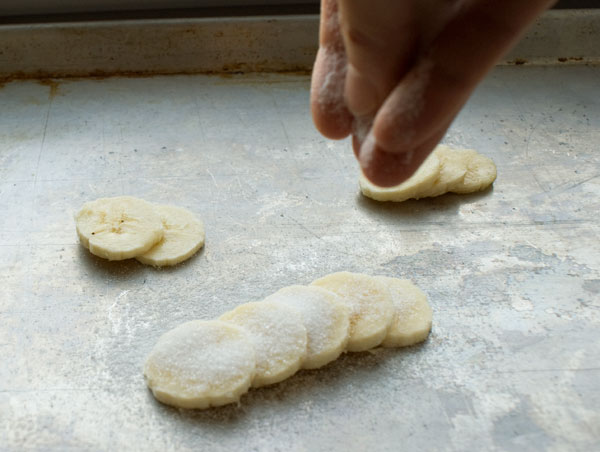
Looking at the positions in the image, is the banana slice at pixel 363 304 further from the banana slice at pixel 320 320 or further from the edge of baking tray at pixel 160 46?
the edge of baking tray at pixel 160 46

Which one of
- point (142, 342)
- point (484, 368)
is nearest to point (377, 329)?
point (484, 368)

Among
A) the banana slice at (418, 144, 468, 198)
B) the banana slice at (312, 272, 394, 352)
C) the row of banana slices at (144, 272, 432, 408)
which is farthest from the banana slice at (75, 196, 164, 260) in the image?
the banana slice at (418, 144, 468, 198)

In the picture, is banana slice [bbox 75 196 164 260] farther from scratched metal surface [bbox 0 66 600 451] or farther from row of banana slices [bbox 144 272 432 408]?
row of banana slices [bbox 144 272 432 408]

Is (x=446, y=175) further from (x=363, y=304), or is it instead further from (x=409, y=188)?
(x=363, y=304)

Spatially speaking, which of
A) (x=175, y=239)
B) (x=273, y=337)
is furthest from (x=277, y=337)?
Answer: (x=175, y=239)

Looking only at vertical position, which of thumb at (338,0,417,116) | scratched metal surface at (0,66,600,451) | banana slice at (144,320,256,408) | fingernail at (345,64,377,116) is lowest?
scratched metal surface at (0,66,600,451)

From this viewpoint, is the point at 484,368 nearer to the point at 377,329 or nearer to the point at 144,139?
the point at 377,329
